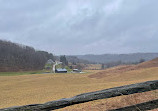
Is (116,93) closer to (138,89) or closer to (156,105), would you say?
(138,89)

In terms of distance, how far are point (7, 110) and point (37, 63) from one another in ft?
376

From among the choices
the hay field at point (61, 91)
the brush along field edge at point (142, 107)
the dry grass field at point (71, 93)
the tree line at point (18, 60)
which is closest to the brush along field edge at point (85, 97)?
the brush along field edge at point (142, 107)

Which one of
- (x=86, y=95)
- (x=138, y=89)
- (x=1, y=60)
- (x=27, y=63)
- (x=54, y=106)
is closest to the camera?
(x=54, y=106)

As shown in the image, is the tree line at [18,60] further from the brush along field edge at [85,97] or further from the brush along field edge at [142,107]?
the brush along field edge at [142,107]

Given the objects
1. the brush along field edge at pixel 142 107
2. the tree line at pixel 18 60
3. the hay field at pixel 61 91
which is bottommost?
the hay field at pixel 61 91

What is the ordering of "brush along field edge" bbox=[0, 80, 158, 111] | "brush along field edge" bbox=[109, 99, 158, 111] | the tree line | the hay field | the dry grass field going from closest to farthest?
"brush along field edge" bbox=[0, 80, 158, 111]
"brush along field edge" bbox=[109, 99, 158, 111]
the dry grass field
the hay field
the tree line

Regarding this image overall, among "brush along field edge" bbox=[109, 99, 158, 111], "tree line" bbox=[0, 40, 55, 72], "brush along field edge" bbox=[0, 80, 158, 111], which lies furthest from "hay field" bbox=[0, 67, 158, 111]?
"tree line" bbox=[0, 40, 55, 72]

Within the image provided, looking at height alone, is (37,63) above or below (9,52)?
below

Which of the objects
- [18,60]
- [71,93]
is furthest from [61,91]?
[18,60]

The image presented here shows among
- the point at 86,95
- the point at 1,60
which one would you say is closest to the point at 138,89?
the point at 86,95

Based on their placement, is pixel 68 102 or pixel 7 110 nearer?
pixel 7 110

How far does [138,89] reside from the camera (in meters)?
3.41

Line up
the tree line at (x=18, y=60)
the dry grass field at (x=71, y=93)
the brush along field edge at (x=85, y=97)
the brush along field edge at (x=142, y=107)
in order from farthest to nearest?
the tree line at (x=18, y=60) → the dry grass field at (x=71, y=93) → the brush along field edge at (x=142, y=107) → the brush along field edge at (x=85, y=97)

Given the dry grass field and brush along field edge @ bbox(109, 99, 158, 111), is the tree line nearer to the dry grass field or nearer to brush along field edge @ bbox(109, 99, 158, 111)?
the dry grass field
